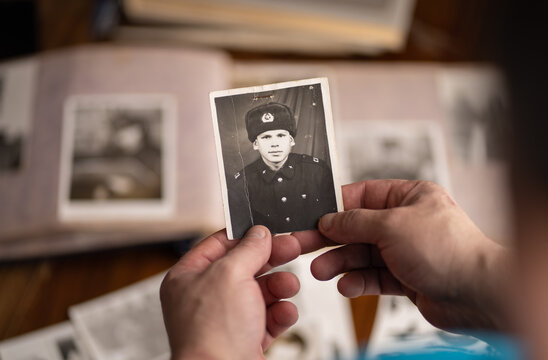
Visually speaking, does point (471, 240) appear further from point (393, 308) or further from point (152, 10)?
point (152, 10)

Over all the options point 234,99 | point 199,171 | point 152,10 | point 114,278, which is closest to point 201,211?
point 199,171

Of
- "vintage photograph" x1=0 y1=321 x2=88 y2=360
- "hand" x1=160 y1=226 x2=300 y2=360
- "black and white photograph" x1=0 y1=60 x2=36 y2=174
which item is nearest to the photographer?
"hand" x1=160 y1=226 x2=300 y2=360

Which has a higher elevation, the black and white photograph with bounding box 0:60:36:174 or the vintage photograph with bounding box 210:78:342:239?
the black and white photograph with bounding box 0:60:36:174

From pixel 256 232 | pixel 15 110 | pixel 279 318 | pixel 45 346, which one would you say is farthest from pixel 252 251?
pixel 15 110

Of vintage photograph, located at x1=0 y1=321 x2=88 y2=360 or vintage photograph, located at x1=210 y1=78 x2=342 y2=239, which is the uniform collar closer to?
vintage photograph, located at x1=210 y1=78 x2=342 y2=239

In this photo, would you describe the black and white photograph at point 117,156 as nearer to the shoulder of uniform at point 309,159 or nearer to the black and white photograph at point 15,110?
the black and white photograph at point 15,110

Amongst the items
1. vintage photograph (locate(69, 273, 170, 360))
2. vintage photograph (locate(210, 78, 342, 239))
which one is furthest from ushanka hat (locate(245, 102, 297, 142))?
vintage photograph (locate(69, 273, 170, 360))

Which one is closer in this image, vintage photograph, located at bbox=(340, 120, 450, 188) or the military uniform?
the military uniform

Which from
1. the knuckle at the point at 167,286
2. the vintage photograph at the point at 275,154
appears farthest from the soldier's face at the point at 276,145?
the knuckle at the point at 167,286
